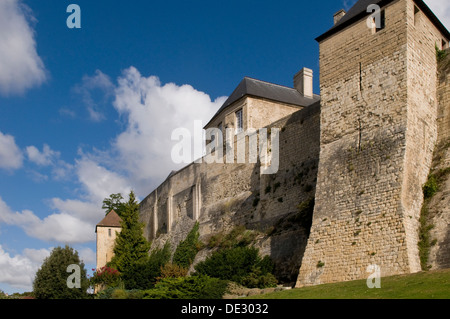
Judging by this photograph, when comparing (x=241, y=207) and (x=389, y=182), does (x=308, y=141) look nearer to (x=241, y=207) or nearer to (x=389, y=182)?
(x=241, y=207)

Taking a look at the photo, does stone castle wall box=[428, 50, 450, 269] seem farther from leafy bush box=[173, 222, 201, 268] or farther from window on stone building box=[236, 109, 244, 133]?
leafy bush box=[173, 222, 201, 268]

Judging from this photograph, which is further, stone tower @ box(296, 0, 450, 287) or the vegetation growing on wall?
stone tower @ box(296, 0, 450, 287)

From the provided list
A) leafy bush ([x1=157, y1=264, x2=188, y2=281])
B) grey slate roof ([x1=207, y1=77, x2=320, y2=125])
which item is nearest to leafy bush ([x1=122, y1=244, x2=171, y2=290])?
leafy bush ([x1=157, y1=264, x2=188, y2=281])

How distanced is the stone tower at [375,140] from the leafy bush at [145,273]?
40.7 feet

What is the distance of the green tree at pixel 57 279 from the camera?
75.0 feet

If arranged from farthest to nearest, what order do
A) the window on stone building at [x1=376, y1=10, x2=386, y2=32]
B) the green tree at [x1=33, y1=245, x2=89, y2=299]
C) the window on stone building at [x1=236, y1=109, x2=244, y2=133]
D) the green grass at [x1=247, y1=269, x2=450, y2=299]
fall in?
1. the window on stone building at [x1=236, y1=109, x2=244, y2=133]
2. the green tree at [x1=33, y1=245, x2=89, y2=299]
3. the window on stone building at [x1=376, y1=10, x2=386, y2=32]
4. the green grass at [x1=247, y1=269, x2=450, y2=299]

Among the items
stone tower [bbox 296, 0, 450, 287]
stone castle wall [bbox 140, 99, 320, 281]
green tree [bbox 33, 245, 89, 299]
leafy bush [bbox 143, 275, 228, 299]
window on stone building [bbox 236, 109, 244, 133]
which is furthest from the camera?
window on stone building [bbox 236, 109, 244, 133]

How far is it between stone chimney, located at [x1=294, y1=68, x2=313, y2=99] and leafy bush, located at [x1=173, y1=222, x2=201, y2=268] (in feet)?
32.8

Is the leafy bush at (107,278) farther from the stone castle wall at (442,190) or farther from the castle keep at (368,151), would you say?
the stone castle wall at (442,190)

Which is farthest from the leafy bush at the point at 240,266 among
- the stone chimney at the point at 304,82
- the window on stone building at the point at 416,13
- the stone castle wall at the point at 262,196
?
the stone chimney at the point at 304,82

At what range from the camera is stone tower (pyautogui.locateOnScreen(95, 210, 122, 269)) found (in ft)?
130

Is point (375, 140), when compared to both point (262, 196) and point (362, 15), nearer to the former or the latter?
point (362, 15)

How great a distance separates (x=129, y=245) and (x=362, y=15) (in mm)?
20486
